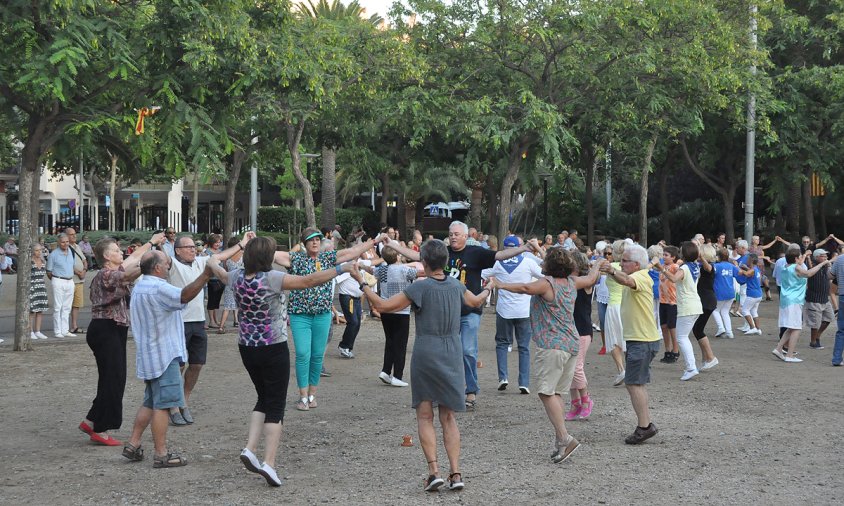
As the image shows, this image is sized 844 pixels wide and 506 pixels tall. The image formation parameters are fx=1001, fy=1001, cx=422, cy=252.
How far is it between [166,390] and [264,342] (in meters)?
1.00

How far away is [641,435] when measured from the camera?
835 cm

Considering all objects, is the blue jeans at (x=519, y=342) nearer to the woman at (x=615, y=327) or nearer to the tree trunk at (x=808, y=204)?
the woman at (x=615, y=327)

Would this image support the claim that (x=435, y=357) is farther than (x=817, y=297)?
No

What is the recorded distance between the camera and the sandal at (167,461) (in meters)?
7.45

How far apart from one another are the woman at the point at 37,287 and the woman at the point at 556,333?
10.1 meters

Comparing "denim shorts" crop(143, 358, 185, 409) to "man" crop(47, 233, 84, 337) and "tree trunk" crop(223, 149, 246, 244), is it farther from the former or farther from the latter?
"tree trunk" crop(223, 149, 246, 244)

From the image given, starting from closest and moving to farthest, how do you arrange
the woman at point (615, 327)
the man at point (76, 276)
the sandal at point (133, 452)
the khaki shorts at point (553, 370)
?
the sandal at point (133, 452) → the khaki shorts at point (553, 370) → the woman at point (615, 327) → the man at point (76, 276)

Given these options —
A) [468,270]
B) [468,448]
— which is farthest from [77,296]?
[468,448]


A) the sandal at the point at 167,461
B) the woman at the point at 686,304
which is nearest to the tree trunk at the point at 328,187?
the woman at the point at 686,304

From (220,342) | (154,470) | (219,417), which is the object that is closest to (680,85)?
(220,342)

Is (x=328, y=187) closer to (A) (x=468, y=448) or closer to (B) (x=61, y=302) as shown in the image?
(B) (x=61, y=302)

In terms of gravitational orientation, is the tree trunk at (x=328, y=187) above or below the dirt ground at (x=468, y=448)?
above

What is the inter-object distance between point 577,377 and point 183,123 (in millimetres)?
6626

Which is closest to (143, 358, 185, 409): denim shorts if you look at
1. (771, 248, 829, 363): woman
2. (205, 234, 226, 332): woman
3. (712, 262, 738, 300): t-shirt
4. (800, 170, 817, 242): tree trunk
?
(205, 234, 226, 332): woman
